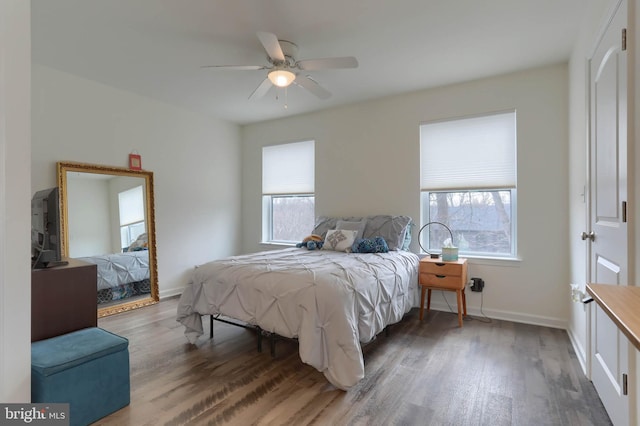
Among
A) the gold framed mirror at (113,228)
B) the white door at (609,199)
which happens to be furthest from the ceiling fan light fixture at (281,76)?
the gold framed mirror at (113,228)

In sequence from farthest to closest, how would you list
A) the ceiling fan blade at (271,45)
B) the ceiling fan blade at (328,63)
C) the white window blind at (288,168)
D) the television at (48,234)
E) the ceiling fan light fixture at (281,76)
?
the white window blind at (288,168) < the ceiling fan light fixture at (281,76) < the ceiling fan blade at (328,63) < the ceiling fan blade at (271,45) < the television at (48,234)

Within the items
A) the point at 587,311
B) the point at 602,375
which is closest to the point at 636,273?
the point at 602,375

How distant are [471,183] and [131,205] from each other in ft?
13.1

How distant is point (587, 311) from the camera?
7.30 feet

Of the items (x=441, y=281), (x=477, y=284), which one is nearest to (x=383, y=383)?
(x=441, y=281)

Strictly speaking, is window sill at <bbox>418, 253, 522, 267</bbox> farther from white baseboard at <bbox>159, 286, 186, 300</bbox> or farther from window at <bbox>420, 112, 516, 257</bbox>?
white baseboard at <bbox>159, 286, 186, 300</bbox>

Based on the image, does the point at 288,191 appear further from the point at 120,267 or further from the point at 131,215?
the point at 120,267

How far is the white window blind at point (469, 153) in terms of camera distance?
346 centimetres

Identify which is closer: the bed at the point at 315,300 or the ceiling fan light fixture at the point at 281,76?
the bed at the point at 315,300

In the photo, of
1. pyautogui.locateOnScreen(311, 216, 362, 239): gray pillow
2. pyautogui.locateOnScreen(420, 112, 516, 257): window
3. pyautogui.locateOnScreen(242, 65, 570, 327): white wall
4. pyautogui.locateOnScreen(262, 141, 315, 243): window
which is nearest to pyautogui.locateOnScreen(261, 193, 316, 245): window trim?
pyautogui.locateOnScreen(262, 141, 315, 243): window

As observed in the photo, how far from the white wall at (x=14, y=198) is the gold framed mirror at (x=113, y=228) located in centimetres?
234

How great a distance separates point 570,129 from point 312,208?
313 cm

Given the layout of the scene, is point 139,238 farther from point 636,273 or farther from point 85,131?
point 636,273

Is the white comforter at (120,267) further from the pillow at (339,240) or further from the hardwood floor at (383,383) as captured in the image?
the pillow at (339,240)
